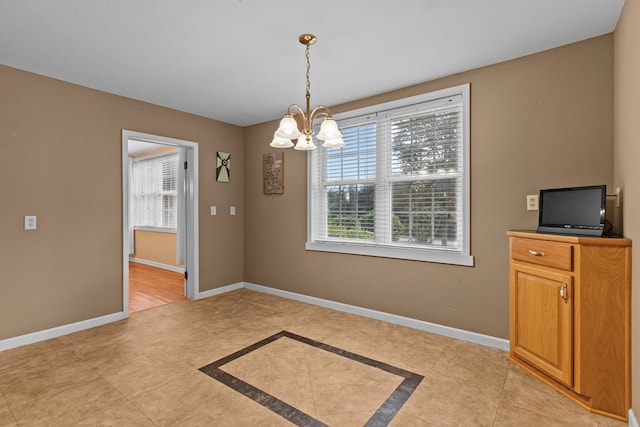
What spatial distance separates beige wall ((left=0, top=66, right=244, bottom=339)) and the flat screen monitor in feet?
13.1

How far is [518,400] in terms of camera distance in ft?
6.67

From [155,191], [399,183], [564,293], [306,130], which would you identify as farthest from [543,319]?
[155,191]

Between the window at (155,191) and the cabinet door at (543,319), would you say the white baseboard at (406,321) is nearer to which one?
the cabinet door at (543,319)

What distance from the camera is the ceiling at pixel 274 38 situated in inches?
79.6

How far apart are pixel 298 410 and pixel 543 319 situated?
1.73 metres

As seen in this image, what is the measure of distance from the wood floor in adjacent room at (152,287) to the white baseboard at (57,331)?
0.34 metres

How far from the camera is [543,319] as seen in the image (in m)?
2.20

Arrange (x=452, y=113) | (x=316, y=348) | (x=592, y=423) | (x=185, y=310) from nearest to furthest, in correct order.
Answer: (x=592, y=423), (x=316, y=348), (x=452, y=113), (x=185, y=310)

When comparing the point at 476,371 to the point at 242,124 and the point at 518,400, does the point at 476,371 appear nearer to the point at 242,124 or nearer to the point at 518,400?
the point at 518,400

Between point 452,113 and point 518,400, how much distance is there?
2.36m

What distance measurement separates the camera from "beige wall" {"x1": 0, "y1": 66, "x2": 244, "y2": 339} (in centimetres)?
284

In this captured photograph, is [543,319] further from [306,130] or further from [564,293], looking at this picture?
[306,130]

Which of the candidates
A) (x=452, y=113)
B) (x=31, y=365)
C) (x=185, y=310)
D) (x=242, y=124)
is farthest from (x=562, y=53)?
(x=31, y=365)

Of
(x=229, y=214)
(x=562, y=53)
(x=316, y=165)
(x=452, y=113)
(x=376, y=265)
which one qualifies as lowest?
(x=376, y=265)
